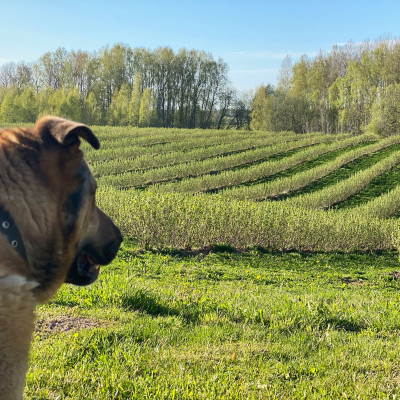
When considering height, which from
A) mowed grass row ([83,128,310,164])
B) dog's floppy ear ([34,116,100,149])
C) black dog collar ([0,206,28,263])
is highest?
mowed grass row ([83,128,310,164])

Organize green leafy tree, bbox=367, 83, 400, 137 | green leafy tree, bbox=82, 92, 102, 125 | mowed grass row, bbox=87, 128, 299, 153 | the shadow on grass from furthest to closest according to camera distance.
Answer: green leafy tree, bbox=82, 92, 102, 125
green leafy tree, bbox=367, 83, 400, 137
mowed grass row, bbox=87, 128, 299, 153
the shadow on grass

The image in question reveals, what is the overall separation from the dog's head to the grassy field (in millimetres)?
1420

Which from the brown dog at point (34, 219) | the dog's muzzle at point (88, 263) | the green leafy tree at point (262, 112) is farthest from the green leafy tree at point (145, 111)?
the brown dog at point (34, 219)

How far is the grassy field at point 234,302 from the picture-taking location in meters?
3.24

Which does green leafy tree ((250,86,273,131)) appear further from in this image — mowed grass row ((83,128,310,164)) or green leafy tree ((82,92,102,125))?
green leafy tree ((82,92,102,125))

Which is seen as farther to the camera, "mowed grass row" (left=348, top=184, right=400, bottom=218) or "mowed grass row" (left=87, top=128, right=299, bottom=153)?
"mowed grass row" (left=87, top=128, right=299, bottom=153)

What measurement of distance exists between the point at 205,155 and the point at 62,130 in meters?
33.4

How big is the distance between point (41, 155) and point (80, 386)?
187 centimetres

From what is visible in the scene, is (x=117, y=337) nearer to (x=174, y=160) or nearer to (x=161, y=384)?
(x=161, y=384)

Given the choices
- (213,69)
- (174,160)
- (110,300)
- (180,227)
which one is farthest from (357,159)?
(213,69)

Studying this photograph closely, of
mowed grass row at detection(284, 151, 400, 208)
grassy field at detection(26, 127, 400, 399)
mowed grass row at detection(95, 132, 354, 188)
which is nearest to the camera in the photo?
grassy field at detection(26, 127, 400, 399)

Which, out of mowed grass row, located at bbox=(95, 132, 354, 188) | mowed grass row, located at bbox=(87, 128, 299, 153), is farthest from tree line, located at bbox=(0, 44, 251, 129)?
mowed grass row, located at bbox=(95, 132, 354, 188)

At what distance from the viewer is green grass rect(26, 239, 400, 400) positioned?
308 cm

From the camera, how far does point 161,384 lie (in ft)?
10.1
